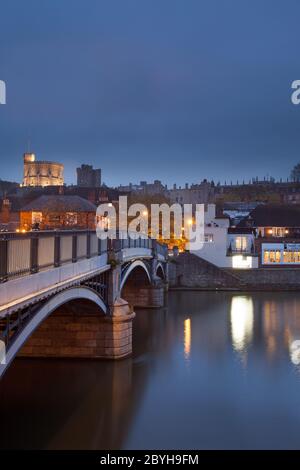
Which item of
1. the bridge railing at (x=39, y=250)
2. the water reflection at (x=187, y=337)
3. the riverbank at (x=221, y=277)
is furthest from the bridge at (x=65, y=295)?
the riverbank at (x=221, y=277)

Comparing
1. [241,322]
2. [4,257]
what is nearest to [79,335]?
[4,257]

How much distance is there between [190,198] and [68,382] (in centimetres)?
14249

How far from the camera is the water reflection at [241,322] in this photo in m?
32.0

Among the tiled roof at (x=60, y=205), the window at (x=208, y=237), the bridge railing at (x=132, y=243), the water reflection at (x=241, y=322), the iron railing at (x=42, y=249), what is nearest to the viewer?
the iron railing at (x=42, y=249)

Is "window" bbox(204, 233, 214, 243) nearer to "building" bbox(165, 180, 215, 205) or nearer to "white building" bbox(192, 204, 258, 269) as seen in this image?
"white building" bbox(192, 204, 258, 269)

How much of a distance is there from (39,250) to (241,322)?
25.0m

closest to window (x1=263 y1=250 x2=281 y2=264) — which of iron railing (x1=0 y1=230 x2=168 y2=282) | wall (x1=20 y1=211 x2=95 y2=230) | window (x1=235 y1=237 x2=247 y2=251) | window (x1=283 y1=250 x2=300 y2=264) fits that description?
window (x1=283 y1=250 x2=300 y2=264)

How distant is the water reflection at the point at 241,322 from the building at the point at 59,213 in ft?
69.6

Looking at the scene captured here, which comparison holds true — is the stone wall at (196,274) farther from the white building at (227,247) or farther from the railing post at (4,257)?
the railing post at (4,257)

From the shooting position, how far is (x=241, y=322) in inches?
1529

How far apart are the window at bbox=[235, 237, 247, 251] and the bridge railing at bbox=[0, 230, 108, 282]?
144ft

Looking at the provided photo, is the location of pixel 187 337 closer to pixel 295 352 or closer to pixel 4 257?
pixel 295 352

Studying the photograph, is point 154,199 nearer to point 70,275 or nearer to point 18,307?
point 70,275

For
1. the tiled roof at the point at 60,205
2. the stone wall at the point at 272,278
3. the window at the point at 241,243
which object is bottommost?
the stone wall at the point at 272,278
